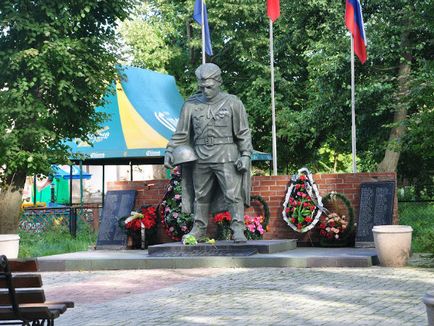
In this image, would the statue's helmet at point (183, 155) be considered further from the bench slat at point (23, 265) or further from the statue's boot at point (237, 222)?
the bench slat at point (23, 265)

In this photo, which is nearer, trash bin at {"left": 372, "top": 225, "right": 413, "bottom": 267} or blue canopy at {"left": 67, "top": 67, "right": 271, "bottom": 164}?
trash bin at {"left": 372, "top": 225, "right": 413, "bottom": 267}

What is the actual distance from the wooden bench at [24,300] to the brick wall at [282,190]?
11379mm

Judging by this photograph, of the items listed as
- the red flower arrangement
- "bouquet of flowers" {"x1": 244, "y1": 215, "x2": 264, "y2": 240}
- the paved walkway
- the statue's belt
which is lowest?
the paved walkway

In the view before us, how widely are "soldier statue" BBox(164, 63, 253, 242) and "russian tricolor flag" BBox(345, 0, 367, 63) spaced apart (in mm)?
6978

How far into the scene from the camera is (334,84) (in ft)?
95.6

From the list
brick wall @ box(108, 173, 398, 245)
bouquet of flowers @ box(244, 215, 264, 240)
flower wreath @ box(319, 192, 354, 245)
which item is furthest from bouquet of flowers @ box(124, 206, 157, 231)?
flower wreath @ box(319, 192, 354, 245)

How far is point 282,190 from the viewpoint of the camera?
19297mm

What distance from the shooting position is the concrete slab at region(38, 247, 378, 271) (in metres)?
15.4

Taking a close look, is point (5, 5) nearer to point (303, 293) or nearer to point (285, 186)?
point (285, 186)

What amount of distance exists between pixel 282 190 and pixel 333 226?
158 centimetres

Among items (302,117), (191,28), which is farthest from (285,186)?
(191,28)

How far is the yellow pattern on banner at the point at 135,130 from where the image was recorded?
94.7 feet

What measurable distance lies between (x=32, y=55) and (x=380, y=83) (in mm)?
11352

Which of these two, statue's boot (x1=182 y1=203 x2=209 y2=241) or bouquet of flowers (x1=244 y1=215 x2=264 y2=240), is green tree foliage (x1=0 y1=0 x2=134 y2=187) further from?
statue's boot (x1=182 y1=203 x2=209 y2=241)
